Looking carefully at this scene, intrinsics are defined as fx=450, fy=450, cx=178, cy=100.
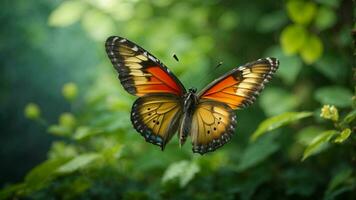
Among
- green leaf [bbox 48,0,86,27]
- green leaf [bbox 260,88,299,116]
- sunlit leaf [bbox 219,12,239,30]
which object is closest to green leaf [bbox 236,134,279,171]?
green leaf [bbox 260,88,299,116]

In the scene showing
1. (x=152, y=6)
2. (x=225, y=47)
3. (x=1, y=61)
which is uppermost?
(x=1, y=61)

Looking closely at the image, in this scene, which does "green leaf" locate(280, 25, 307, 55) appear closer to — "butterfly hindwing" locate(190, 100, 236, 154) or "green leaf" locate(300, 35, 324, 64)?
"green leaf" locate(300, 35, 324, 64)

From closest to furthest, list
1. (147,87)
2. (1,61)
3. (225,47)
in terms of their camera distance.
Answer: (147,87)
(225,47)
(1,61)

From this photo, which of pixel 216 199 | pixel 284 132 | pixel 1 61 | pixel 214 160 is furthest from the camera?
pixel 1 61

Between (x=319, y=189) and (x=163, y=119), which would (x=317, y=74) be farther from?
(x=163, y=119)

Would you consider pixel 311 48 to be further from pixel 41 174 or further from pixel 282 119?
pixel 41 174

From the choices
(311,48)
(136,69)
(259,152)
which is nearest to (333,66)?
(311,48)

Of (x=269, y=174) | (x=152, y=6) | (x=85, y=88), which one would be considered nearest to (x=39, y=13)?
(x=85, y=88)

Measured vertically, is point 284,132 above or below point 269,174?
above
